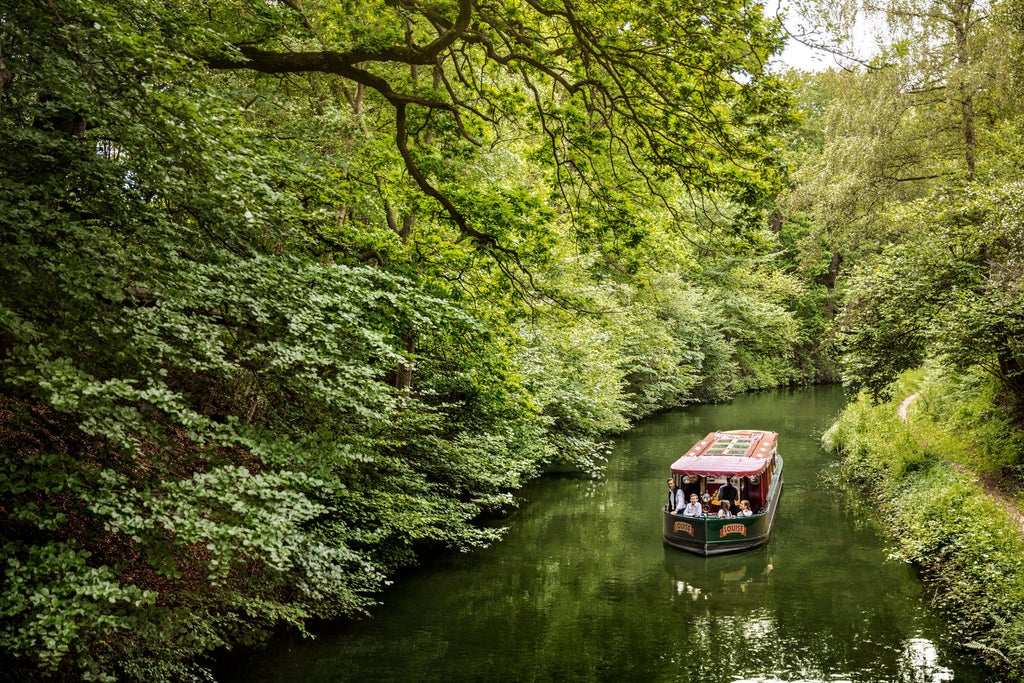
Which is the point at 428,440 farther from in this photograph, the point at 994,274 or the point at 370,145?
the point at 994,274

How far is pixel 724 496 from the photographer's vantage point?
56.0 feet

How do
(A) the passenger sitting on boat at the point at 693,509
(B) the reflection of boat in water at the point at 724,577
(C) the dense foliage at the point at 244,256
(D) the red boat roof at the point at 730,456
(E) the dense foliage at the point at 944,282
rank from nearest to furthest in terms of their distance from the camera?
(C) the dense foliage at the point at 244,256 → (E) the dense foliage at the point at 944,282 → (B) the reflection of boat in water at the point at 724,577 → (A) the passenger sitting on boat at the point at 693,509 → (D) the red boat roof at the point at 730,456

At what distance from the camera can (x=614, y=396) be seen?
23562mm

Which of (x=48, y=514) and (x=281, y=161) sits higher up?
(x=281, y=161)

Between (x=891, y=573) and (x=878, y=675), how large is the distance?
14.6 ft

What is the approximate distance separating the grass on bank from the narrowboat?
2597mm

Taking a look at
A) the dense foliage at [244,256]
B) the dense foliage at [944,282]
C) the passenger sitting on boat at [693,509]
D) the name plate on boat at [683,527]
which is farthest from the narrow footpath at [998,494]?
the dense foliage at [244,256]

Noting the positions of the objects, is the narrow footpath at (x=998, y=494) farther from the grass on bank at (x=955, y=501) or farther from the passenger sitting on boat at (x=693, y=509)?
the passenger sitting on boat at (x=693, y=509)

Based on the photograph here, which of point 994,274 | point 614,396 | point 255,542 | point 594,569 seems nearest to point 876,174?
point 994,274

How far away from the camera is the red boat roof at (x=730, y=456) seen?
16.0 m

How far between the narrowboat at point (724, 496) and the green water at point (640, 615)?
0.33 metres

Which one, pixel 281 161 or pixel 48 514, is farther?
pixel 281 161

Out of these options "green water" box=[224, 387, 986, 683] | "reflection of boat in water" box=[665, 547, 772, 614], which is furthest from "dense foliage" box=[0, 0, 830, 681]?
"reflection of boat in water" box=[665, 547, 772, 614]

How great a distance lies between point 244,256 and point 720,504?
12811mm
